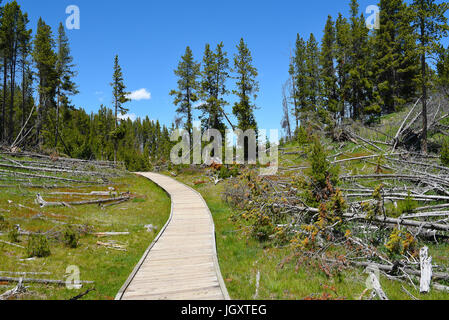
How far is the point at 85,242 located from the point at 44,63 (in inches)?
1258

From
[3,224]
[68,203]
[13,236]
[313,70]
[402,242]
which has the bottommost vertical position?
[13,236]

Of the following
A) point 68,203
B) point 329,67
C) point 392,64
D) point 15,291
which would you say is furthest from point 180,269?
point 329,67

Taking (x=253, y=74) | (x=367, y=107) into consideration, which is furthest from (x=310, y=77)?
(x=253, y=74)

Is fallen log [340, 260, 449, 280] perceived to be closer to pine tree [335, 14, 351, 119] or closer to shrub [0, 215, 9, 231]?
shrub [0, 215, 9, 231]

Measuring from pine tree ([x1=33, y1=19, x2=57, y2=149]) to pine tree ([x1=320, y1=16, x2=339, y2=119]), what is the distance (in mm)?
37412

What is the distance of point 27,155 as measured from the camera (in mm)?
21875

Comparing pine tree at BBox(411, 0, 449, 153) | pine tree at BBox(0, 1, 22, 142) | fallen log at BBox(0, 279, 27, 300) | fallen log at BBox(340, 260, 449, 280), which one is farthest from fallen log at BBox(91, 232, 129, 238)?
pine tree at BBox(0, 1, 22, 142)

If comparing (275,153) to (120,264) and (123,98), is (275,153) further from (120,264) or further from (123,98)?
(123,98)

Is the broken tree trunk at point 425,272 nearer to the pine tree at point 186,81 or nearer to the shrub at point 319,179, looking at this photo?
the shrub at point 319,179

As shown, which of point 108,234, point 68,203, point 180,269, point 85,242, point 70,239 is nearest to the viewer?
point 180,269

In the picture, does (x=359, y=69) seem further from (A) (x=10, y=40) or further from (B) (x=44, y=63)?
(A) (x=10, y=40)

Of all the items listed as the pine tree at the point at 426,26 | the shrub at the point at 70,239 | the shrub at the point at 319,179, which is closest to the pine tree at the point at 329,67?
the pine tree at the point at 426,26

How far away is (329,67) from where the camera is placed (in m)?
39.4
